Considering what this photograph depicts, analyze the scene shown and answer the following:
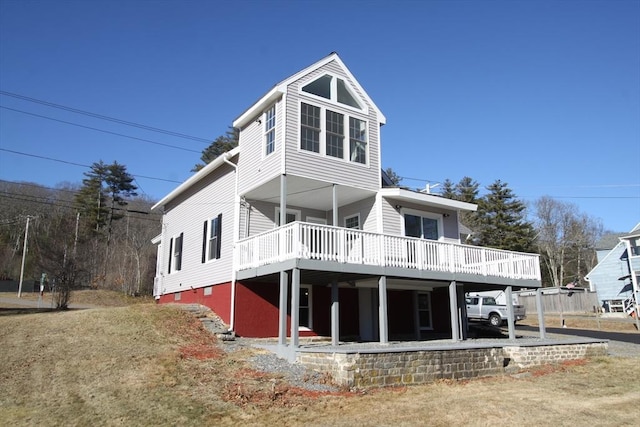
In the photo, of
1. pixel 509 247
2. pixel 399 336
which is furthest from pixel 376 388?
pixel 509 247

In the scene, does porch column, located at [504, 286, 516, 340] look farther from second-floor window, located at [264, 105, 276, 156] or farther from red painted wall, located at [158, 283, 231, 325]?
second-floor window, located at [264, 105, 276, 156]

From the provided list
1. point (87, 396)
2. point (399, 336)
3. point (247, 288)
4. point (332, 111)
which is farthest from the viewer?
point (399, 336)

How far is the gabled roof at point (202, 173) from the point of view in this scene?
1706cm

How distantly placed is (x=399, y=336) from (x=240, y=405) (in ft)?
35.9

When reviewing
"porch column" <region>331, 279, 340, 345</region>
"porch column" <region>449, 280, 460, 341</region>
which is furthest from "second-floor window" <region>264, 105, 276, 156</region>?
"porch column" <region>449, 280, 460, 341</region>

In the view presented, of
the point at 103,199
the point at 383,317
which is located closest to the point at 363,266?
the point at 383,317

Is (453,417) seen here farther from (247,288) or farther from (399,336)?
(399,336)

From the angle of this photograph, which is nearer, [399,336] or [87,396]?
[87,396]

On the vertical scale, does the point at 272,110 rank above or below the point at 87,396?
above

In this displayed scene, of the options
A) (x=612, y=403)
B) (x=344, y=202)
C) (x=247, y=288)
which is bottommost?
(x=612, y=403)

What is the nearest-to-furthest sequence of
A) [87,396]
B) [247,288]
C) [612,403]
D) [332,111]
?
1. [87,396]
2. [612,403]
3. [247,288]
4. [332,111]

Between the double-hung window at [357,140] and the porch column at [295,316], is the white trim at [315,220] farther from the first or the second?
the porch column at [295,316]

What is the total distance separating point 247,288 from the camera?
15477 mm

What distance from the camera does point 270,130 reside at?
624 inches
